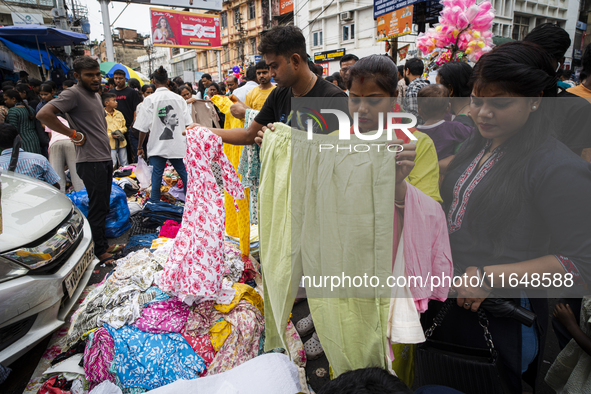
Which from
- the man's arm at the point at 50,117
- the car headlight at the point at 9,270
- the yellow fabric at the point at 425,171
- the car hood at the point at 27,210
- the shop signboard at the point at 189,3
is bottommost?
the car headlight at the point at 9,270

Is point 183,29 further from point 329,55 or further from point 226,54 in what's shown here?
point 226,54

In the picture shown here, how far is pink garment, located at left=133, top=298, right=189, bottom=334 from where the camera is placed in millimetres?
2131

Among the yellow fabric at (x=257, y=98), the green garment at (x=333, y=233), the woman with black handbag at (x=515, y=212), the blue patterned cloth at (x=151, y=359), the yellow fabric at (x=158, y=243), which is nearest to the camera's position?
the woman with black handbag at (x=515, y=212)

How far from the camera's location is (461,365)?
1.33 m

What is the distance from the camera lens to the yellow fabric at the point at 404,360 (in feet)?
5.22

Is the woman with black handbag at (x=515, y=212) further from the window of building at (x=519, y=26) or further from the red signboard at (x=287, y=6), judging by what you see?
the red signboard at (x=287, y=6)

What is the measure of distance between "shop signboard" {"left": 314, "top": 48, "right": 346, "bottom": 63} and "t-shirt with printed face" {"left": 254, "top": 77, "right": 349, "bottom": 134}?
25443 millimetres

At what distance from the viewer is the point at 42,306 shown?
7.32ft

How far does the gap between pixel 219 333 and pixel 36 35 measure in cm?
1316

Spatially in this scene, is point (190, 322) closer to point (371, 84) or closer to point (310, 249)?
point (310, 249)

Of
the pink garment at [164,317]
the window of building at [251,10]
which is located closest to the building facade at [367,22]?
the window of building at [251,10]

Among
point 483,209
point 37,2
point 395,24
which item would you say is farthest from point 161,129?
point 37,2

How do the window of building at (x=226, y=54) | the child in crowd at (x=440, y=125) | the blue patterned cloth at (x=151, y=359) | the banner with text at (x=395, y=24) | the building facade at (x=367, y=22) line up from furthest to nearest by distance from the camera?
the window of building at (x=226, y=54), the building facade at (x=367, y=22), the banner with text at (x=395, y=24), the child in crowd at (x=440, y=125), the blue patterned cloth at (x=151, y=359)

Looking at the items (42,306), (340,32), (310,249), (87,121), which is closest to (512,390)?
(310,249)
